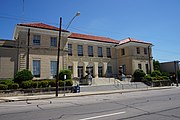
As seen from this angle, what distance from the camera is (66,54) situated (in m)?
31.8

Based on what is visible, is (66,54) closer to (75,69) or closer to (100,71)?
(75,69)

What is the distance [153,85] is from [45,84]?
71.3ft

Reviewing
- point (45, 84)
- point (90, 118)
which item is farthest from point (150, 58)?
point (90, 118)

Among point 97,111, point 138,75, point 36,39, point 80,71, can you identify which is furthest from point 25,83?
point 138,75

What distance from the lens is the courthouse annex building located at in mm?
27625

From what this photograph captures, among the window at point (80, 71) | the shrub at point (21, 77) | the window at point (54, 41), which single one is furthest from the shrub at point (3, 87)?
the window at point (80, 71)

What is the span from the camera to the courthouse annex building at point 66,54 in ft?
90.6

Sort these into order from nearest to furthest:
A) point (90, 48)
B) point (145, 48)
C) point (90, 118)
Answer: point (90, 118) → point (90, 48) → point (145, 48)

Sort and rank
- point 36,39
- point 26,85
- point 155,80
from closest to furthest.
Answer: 1. point 26,85
2. point 36,39
3. point 155,80

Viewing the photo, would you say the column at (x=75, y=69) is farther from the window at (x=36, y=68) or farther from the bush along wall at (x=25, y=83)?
the bush along wall at (x=25, y=83)

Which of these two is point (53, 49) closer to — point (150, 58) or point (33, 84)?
point (33, 84)

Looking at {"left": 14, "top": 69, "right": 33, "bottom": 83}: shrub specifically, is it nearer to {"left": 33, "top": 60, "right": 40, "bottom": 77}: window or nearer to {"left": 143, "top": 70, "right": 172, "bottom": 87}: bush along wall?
{"left": 33, "top": 60, "right": 40, "bottom": 77}: window

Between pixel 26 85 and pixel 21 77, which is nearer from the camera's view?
pixel 26 85

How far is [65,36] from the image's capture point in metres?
32.1
